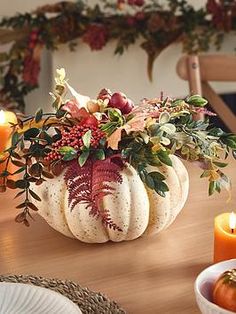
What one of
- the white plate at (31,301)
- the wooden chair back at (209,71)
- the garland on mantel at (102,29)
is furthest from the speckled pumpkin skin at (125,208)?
the garland on mantel at (102,29)

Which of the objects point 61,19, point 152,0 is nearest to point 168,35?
point 152,0

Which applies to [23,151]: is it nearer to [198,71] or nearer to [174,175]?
[174,175]

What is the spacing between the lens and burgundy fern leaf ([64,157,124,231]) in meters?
1.08

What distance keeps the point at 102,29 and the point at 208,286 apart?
7.50 ft

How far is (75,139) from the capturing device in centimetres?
108

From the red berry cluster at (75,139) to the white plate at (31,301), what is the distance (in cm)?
22

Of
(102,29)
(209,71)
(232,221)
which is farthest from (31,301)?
(102,29)

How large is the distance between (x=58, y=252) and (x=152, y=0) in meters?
2.23

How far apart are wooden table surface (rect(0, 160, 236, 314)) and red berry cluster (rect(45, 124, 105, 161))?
159 millimetres

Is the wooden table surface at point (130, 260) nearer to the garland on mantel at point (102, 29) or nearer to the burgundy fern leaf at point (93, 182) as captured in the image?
the burgundy fern leaf at point (93, 182)

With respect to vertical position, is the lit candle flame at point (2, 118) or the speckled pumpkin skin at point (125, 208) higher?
the lit candle flame at point (2, 118)

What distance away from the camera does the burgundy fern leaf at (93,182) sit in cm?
108

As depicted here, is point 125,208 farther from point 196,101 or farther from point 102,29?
point 102,29

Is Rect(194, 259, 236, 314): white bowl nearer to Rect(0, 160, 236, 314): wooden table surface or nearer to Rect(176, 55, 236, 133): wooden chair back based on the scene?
Rect(0, 160, 236, 314): wooden table surface
